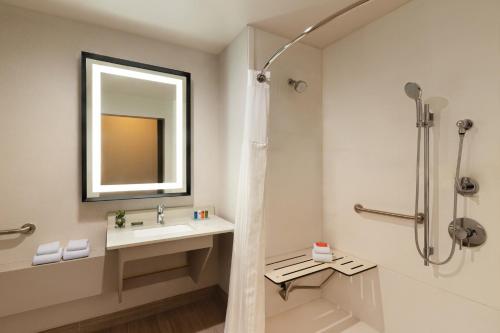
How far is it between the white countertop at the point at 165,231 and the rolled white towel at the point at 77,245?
154mm

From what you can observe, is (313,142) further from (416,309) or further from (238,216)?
(416,309)

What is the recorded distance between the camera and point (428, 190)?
1.44 meters

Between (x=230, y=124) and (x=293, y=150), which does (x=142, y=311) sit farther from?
(x=293, y=150)

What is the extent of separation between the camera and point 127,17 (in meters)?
1.74

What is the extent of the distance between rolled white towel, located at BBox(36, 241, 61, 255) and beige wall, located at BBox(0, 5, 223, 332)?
114 mm

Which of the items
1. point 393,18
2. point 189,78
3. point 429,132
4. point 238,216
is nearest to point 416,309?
point 429,132

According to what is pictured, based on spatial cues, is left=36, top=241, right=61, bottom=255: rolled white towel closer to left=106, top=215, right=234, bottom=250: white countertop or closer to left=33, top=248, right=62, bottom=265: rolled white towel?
left=33, top=248, right=62, bottom=265: rolled white towel

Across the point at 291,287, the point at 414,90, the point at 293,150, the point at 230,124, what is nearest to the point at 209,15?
the point at 230,124

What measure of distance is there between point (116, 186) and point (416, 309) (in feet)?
7.48

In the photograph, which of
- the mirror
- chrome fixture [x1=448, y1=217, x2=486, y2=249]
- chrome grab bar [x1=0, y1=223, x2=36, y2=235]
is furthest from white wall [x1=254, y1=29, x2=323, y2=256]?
chrome grab bar [x1=0, y1=223, x2=36, y2=235]

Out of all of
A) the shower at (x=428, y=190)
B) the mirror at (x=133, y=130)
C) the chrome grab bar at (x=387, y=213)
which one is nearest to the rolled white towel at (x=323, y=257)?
the chrome grab bar at (x=387, y=213)

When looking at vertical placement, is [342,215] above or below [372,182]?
below

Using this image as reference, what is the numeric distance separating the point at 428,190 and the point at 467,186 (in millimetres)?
181

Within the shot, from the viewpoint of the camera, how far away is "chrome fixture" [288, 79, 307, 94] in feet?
6.16
